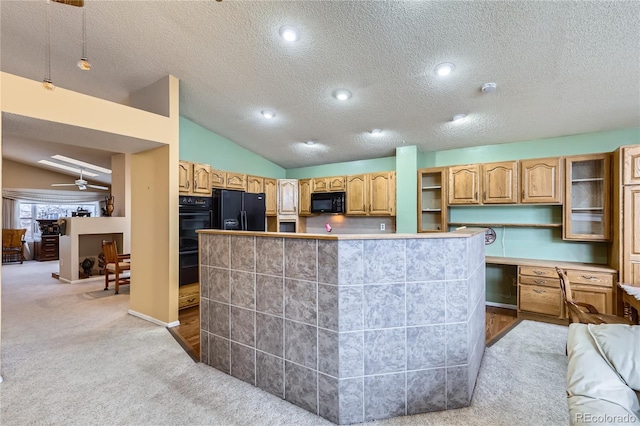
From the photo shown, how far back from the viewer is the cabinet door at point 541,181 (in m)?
3.76

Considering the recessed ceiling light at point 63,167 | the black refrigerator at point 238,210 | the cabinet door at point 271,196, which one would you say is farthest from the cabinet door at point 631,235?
the recessed ceiling light at point 63,167

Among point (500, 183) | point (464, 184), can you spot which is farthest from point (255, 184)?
point (500, 183)

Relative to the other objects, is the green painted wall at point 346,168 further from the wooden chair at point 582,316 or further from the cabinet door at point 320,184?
the wooden chair at point 582,316

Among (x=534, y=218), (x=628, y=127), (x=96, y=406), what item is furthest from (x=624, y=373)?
(x=628, y=127)

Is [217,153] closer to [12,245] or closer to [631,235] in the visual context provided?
[631,235]

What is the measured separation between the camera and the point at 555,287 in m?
3.67

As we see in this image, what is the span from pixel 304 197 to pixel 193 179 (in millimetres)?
2304

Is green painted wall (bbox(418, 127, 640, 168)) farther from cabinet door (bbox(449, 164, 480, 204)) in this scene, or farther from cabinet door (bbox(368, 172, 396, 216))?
cabinet door (bbox(368, 172, 396, 216))

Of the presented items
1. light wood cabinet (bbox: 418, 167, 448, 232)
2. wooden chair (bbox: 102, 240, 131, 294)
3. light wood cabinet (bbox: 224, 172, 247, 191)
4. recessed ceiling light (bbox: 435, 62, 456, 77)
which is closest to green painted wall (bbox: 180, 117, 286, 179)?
light wood cabinet (bbox: 224, 172, 247, 191)

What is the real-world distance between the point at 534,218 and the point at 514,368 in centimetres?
243

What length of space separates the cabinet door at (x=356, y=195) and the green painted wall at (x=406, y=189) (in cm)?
62

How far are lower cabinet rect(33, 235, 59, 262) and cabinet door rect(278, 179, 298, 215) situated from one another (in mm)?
7905

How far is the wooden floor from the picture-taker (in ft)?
10.1

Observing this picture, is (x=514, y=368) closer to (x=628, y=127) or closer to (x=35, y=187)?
(x=628, y=127)
